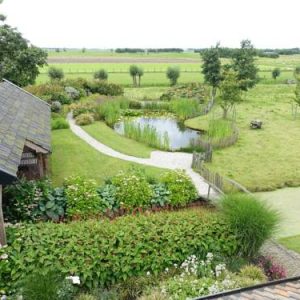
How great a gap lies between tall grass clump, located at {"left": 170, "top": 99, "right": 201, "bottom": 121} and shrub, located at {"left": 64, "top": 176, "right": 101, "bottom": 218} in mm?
18748

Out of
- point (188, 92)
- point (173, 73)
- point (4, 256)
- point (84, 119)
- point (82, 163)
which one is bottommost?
point (82, 163)

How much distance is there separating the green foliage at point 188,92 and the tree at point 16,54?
1927 centimetres

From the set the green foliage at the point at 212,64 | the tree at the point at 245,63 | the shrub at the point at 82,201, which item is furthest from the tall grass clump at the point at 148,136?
the tree at the point at 245,63

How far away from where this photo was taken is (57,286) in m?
7.54

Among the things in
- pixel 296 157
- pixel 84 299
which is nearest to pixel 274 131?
pixel 296 157

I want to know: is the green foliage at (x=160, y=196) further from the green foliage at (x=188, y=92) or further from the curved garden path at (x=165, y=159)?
the green foliage at (x=188, y=92)

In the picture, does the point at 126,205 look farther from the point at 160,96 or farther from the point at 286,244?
the point at 160,96

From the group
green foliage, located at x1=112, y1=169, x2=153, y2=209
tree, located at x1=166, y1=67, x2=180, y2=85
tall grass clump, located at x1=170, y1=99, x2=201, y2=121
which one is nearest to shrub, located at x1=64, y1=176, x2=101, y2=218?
green foliage, located at x1=112, y1=169, x2=153, y2=209

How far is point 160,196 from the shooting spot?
12.9 m

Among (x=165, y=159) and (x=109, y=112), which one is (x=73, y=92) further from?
(x=165, y=159)

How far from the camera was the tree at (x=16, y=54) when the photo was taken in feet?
63.9

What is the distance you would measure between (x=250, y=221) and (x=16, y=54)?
1485 centimetres

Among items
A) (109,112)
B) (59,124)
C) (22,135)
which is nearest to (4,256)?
(22,135)

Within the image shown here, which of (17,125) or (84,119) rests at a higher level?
(17,125)
